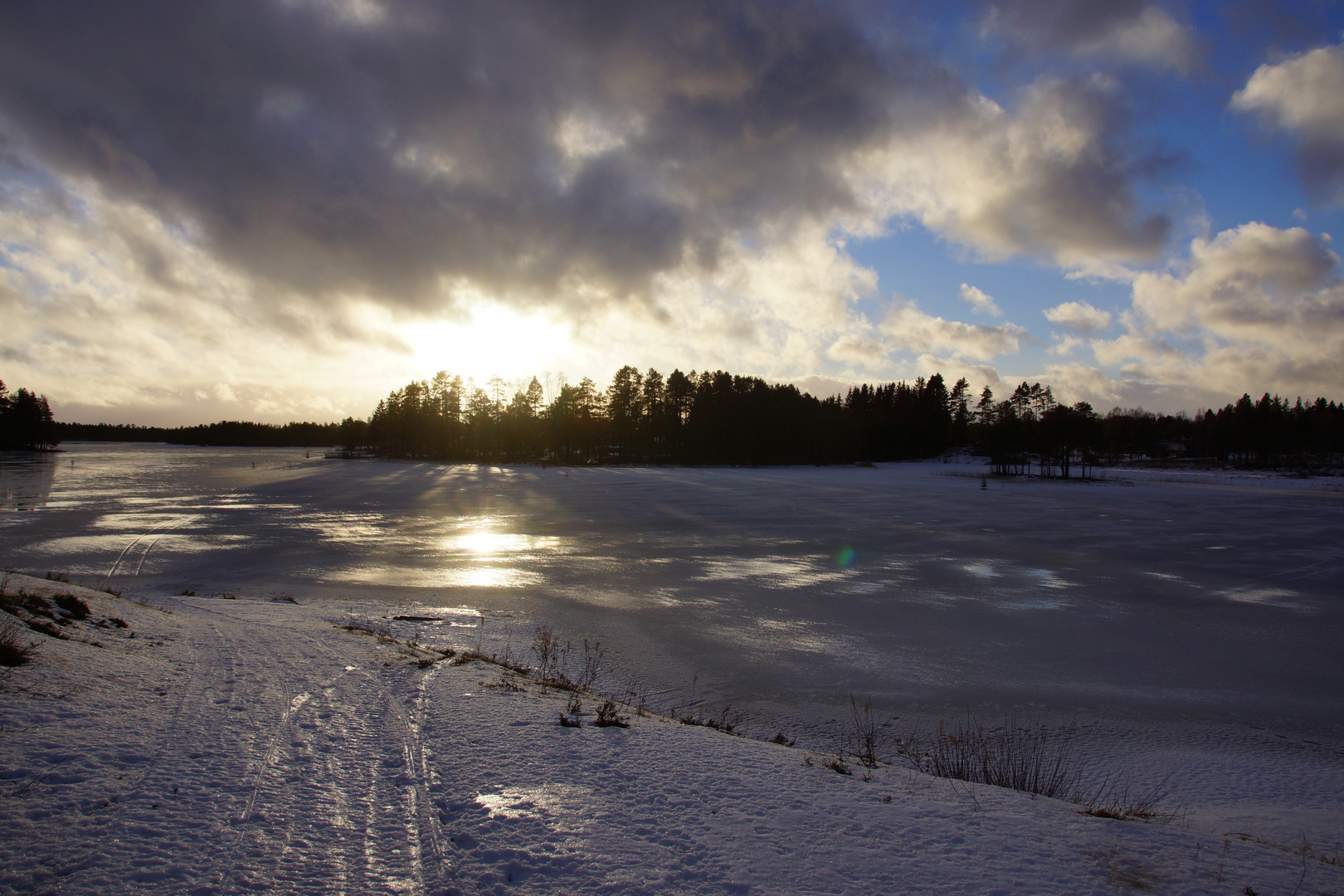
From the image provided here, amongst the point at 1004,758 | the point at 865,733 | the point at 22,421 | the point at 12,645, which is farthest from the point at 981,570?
the point at 22,421

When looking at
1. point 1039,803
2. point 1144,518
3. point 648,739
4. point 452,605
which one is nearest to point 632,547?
point 452,605

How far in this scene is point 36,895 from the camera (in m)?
2.84

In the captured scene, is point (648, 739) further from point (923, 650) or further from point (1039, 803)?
point (923, 650)

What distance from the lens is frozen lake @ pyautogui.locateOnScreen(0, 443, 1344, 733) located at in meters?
8.87

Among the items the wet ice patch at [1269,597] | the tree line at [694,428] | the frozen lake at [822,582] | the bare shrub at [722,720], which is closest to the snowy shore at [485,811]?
the bare shrub at [722,720]

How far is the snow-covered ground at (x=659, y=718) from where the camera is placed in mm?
3416

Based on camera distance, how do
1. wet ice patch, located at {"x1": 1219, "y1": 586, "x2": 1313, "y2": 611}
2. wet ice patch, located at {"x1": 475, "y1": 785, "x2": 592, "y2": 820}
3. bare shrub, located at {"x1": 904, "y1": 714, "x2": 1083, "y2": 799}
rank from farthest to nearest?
Result: wet ice patch, located at {"x1": 1219, "y1": 586, "x2": 1313, "y2": 611} < bare shrub, located at {"x1": 904, "y1": 714, "x2": 1083, "y2": 799} < wet ice patch, located at {"x1": 475, "y1": 785, "x2": 592, "y2": 820}

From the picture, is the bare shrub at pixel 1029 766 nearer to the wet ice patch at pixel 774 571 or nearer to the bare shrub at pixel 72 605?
the wet ice patch at pixel 774 571

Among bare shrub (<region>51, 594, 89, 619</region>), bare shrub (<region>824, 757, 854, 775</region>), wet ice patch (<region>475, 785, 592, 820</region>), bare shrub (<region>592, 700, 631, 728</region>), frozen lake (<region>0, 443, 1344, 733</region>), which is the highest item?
bare shrub (<region>51, 594, 89, 619</region>)

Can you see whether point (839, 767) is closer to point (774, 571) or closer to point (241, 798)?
point (241, 798)

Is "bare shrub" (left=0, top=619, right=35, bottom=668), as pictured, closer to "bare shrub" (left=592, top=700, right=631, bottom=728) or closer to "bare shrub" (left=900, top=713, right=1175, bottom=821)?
"bare shrub" (left=592, top=700, right=631, bottom=728)

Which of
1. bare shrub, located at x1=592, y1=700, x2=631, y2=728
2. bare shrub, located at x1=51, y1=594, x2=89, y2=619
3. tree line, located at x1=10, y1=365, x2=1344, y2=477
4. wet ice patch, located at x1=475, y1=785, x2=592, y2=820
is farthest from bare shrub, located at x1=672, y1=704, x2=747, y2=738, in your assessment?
tree line, located at x1=10, y1=365, x2=1344, y2=477

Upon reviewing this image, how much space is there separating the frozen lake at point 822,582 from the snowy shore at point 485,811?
9.85 ft

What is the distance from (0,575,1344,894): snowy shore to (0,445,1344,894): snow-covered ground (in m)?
0.02
